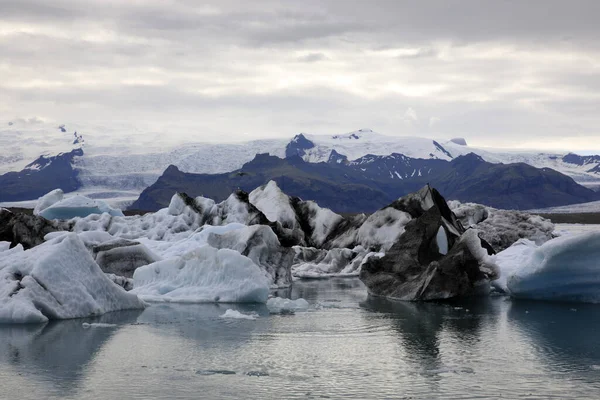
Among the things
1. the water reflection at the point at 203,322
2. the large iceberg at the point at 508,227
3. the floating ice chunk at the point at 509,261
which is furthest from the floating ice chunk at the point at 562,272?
the large iceberg at the point at 508,227

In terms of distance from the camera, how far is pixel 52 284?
16.2 m

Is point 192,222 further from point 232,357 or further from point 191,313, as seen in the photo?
point 232,357

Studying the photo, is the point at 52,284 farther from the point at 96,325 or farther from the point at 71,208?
the point at 71,208

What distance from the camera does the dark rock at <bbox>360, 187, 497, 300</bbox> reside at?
20656mm

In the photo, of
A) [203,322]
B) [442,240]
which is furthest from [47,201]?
[203,322]

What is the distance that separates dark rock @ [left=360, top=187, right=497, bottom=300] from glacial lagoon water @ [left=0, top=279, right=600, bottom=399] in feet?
4.48

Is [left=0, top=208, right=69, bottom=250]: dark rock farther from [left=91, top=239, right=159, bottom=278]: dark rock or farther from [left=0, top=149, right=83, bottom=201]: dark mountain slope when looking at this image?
[left=0, top=149, right=83, bottom=201]: dark mountain slope

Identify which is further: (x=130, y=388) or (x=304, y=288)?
(x=304, y=288)

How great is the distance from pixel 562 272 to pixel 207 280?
9405 mm

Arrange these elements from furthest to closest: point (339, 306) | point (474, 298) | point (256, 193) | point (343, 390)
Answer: point (256, 193)
point (474, 298)
point (339, 306)
point (343, 390)

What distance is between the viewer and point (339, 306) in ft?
64.8

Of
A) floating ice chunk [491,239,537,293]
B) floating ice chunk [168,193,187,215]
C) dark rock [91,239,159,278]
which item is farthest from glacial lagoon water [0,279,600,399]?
floating ice chunk [168,193,187,215]

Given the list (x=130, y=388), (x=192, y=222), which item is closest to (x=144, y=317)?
(x=130, y=388)

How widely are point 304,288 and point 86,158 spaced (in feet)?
371
